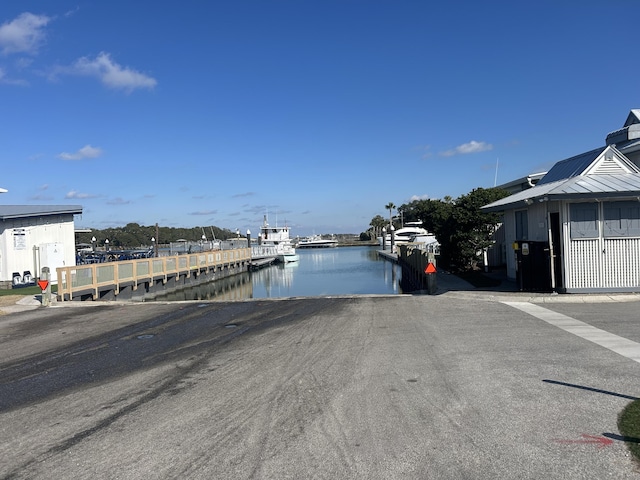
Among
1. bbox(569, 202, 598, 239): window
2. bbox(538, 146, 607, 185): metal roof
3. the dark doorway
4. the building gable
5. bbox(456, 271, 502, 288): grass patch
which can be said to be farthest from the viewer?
bbox(456, 271, 502, 288): grass patch

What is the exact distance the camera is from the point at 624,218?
47.9 ft

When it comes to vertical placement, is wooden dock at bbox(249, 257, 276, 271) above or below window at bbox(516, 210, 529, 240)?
below

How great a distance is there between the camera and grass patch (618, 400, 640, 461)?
470cm

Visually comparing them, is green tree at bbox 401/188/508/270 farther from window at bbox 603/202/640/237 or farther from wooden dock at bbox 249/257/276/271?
wooden dock at bbox 249/257/276/271

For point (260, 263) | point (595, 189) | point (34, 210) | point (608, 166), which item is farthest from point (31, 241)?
point (260, 263)

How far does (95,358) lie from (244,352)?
2.76 m

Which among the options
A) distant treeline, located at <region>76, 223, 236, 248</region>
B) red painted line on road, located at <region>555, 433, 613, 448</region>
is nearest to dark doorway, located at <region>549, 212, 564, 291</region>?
red painted line on road, located at <region>555, 433, 613, 448</region>

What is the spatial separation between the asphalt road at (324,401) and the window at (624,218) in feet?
11.9

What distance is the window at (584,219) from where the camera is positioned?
1470 cm

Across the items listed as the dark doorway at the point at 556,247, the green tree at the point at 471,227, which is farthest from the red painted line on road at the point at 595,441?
the green tree at the point at 471,227

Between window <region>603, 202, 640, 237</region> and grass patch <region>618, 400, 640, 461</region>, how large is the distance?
33.7ft

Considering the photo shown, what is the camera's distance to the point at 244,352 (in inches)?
373

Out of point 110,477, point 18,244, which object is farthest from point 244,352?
point 18,244

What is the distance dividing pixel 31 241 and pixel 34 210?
1775mm
